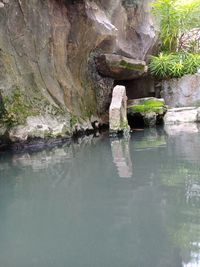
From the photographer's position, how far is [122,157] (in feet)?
18.1

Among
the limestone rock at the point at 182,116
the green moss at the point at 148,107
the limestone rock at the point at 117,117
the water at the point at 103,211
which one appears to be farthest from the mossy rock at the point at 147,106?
the water at the point at 103,211

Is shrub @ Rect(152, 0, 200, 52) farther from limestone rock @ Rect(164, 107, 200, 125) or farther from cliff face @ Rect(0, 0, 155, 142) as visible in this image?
limestone rock @ Rect(164, 107, 200, 125)

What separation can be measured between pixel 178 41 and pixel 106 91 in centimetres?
446

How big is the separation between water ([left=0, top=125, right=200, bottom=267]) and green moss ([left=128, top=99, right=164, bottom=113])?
13.7 ft

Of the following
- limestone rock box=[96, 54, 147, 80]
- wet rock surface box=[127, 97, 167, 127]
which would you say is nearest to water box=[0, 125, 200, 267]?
wet rock surface box=[127, 97, 167, 127]

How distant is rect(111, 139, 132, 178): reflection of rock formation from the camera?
4473 millimetres

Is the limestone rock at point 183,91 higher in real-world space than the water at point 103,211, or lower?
higher

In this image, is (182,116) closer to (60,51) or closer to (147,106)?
(147,106)

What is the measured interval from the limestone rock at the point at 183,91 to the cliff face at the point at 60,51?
162cm

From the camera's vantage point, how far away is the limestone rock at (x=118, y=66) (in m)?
9.89

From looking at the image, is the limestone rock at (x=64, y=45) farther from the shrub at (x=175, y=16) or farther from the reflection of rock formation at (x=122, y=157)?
the reflection of rock formation at (x=122, y=157)

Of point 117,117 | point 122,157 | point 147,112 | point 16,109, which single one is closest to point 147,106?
point 147,112

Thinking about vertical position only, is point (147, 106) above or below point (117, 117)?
above

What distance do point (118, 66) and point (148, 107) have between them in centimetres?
135
